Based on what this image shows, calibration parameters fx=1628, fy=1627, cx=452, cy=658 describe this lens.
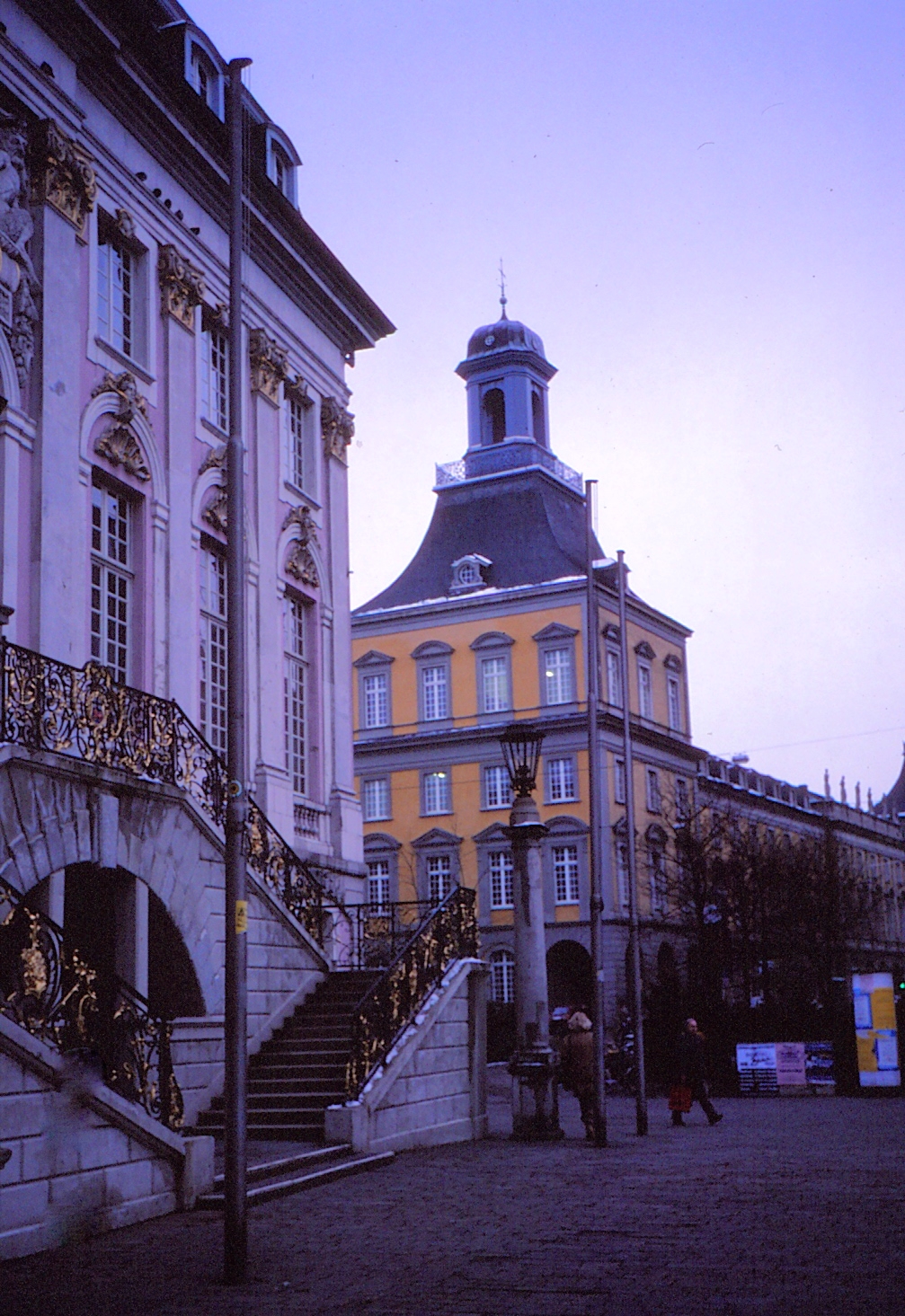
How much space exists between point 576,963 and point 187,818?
46611 millimetres

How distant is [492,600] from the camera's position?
6875cm

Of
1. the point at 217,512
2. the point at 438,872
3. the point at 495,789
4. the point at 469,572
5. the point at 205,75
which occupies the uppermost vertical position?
the point at 469,572

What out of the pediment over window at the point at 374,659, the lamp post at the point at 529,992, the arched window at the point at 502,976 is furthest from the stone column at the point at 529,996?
the pediment over window at the point at 374,659

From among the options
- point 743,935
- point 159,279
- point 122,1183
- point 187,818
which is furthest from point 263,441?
point 743,935

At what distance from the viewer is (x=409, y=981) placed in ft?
64.2

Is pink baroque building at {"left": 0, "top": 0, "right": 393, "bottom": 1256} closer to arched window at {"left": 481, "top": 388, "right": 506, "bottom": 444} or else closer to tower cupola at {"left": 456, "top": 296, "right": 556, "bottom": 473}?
tower cupola at {"left": 456, "top": 296, "right": 556, "bottom": 473}

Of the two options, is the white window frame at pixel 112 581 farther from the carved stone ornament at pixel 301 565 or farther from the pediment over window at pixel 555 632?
the pediment over window at pixel 555 632

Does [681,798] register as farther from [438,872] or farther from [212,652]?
[212,652]

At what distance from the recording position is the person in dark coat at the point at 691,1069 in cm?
2473

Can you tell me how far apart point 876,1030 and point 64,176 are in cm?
2403

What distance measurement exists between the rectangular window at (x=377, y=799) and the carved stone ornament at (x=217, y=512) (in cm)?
4506

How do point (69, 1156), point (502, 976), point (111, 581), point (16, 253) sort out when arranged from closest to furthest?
point (69, 1156)
point (16, 253)
point (111, 581)
point (502, 976)

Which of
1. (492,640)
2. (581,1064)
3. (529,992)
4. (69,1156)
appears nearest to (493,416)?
(492,640)

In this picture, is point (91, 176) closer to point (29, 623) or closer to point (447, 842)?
point (29, 623)
